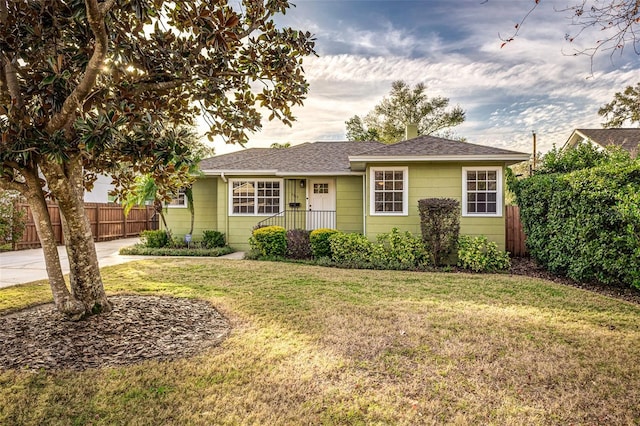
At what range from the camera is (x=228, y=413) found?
2.34 m

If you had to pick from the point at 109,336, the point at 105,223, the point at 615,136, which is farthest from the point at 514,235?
the point at 105,223

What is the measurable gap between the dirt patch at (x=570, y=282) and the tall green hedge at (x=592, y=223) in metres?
0.16

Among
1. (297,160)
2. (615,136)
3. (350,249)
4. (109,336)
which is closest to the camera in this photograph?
(109,336)

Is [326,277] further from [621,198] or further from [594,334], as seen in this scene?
[621,198]

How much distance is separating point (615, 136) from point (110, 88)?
78.4 ft

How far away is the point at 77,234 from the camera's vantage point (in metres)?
3.83

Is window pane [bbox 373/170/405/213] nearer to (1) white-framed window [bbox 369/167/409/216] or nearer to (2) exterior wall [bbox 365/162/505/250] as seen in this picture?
(1) white-framed window [bbox 369/167/409/216]

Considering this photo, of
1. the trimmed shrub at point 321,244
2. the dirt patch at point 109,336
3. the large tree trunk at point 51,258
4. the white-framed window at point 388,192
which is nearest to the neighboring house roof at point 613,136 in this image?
the white-framed window at point 388,192

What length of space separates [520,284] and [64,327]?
7.46 metres

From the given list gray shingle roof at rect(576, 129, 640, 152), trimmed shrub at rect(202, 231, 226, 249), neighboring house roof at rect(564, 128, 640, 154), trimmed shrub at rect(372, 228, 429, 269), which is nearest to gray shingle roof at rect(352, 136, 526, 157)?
trimmed shrub at rect(372, 228, 429, 269)

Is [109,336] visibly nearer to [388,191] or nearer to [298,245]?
[298,245]

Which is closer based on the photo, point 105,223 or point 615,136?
point 105,223

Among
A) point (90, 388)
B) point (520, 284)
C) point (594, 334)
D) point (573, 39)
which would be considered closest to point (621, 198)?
point (520, 284)

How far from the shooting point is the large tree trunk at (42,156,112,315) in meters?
3.55
